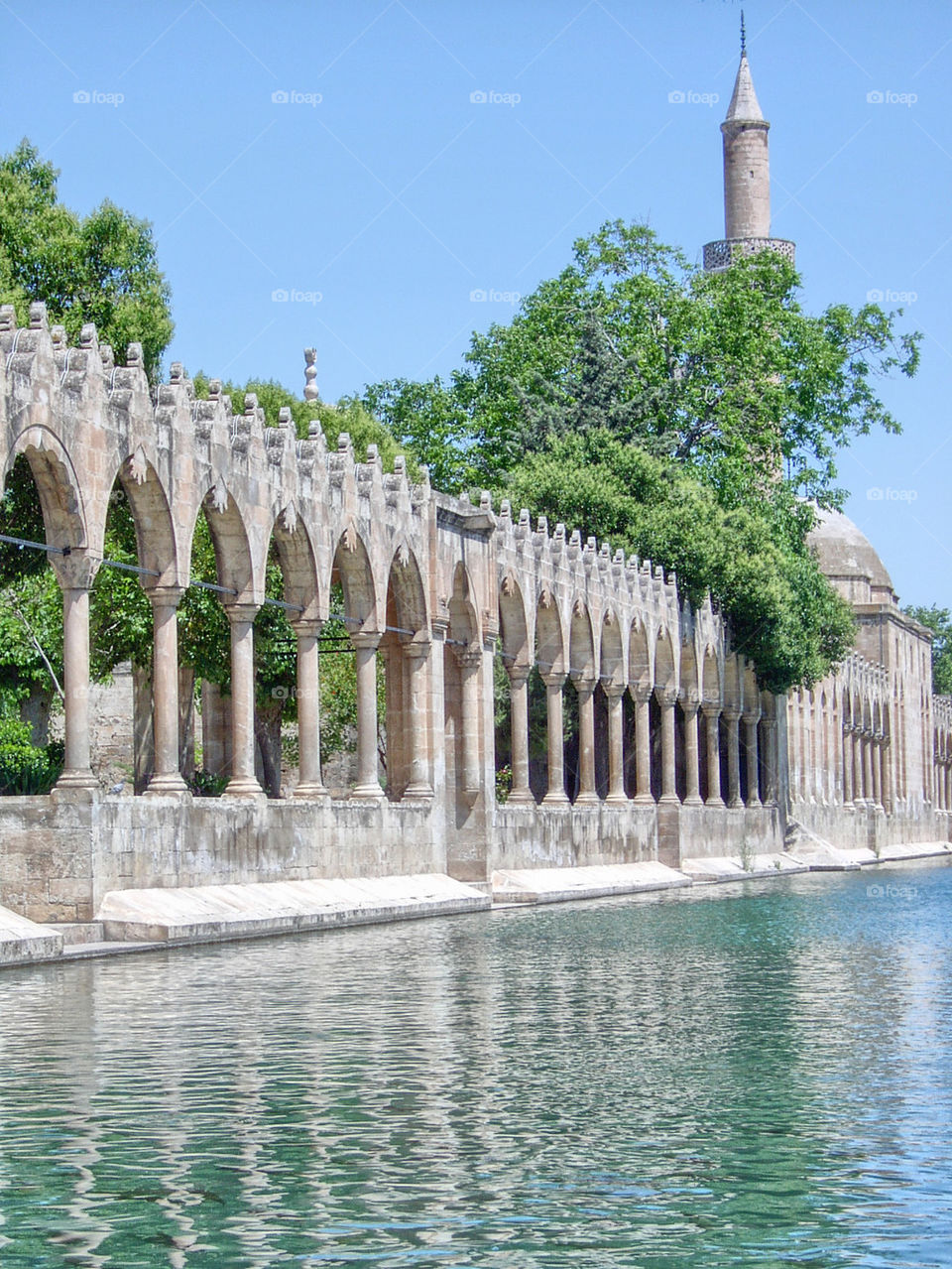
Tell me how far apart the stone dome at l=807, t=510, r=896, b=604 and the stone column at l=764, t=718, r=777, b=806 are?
2714 centimetres

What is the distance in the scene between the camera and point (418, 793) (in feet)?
104

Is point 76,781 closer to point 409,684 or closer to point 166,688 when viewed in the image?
point 166,688

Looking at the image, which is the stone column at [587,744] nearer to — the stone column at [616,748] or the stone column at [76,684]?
the stone column at [616,748]

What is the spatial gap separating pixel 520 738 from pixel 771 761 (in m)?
24.8

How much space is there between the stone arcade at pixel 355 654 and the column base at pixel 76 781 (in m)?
0.04

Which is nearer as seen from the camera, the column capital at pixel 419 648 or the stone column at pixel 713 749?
the column capital at pixel 419 648

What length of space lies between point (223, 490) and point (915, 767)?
236 ft

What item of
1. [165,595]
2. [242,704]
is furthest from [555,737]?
[165,595]

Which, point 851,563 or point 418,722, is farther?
point 851,563

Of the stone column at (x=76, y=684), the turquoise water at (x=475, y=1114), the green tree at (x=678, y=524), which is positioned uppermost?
the green tree at (x=678, y=524)

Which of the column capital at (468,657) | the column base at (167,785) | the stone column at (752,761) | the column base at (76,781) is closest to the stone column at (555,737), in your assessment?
the column capital at (468,657)

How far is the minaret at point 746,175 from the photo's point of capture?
79875 millimetres
